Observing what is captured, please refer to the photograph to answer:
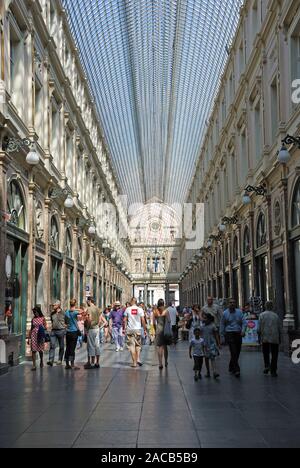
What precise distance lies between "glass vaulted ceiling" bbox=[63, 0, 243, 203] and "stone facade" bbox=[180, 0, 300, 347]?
7.74 feet

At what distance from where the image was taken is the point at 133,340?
15.5 meters

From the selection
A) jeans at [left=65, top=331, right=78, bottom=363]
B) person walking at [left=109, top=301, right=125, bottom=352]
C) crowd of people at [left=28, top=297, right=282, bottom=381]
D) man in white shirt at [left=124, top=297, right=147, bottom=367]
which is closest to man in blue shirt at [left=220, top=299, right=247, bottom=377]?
crowd of people at [left=28, top=297, right=282, bottom=381]

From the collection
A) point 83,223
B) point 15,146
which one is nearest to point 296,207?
point 15,146

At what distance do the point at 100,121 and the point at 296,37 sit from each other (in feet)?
92.2

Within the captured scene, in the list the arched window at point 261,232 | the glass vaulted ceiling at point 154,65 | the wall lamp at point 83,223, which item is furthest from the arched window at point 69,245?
the glass vaulted ceiling at point 154,65

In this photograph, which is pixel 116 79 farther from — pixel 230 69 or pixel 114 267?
pixel 114 267

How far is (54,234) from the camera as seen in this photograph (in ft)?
76.9

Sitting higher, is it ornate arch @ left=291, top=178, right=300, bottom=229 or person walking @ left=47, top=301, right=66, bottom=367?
ornate arch @ left=291, top=178, right=300, bottom=229

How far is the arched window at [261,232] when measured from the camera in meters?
22.7

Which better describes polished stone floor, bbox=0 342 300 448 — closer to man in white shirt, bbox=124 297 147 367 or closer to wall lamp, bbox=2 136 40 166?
man in white shirt, bbox=124 297 147 367

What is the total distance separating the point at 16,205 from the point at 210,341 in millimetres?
7256

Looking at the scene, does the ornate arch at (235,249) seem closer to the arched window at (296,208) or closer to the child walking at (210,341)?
the arched window at (296,208)

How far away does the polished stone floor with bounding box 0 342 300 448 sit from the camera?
6805 mm

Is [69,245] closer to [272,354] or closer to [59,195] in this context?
[59,195]
